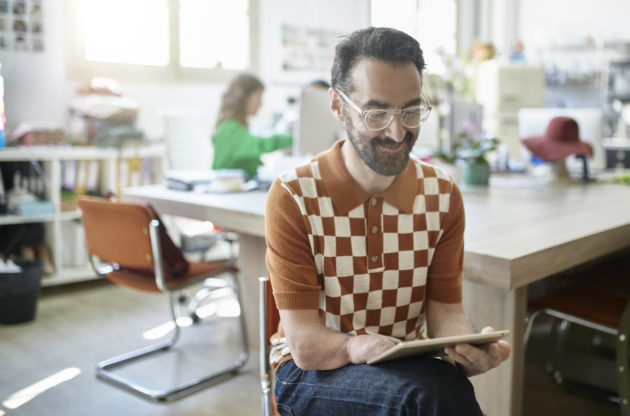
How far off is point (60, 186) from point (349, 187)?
2843 mm

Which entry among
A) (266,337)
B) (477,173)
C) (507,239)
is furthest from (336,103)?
(477,173)

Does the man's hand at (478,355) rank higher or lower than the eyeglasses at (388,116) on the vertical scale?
lower

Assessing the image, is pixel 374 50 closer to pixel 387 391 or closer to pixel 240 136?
pixel 387 391

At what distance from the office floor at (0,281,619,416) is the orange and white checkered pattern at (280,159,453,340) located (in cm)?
99

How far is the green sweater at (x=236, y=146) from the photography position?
11.1 ft

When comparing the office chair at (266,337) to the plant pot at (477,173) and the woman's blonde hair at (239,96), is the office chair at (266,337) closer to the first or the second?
the plant pot at (477,173)

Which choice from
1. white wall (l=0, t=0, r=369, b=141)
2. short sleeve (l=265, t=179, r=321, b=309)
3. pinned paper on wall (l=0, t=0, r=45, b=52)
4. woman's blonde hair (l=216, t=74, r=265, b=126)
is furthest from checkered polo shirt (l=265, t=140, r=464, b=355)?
pinned paper on wall (l=0, t=0, r=45, b=52)

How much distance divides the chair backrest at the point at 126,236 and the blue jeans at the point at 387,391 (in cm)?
108

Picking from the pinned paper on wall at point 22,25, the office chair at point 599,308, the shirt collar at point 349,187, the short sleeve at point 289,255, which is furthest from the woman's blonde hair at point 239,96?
the short sleeve at point 289,255

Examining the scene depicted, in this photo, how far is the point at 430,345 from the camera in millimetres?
1021

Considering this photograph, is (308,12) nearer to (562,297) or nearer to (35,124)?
(35,124)

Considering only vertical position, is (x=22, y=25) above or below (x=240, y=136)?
above

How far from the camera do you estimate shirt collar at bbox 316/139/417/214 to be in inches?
50.3

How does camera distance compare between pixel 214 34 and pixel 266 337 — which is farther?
pixel 214 34
